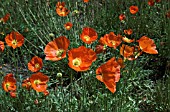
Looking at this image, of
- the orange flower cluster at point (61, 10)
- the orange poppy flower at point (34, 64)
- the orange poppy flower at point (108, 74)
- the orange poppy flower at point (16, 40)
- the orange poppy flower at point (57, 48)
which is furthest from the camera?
the orange flower cluster at point (61, 10)

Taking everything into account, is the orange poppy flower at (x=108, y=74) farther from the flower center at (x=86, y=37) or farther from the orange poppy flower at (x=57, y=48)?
the flower center at (x=86, y=37)

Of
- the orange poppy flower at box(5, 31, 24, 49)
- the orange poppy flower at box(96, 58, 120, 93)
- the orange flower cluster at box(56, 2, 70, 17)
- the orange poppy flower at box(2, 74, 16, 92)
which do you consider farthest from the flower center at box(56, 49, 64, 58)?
the orange flower cluster at box(56, 2, 70, 17)

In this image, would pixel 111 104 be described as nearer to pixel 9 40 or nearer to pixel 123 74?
pixel 123 74

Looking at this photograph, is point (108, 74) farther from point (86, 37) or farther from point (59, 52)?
point (86, 37)

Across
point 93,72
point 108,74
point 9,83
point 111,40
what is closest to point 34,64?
point 9,83

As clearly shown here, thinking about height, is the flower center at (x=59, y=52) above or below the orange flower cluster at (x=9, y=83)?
above

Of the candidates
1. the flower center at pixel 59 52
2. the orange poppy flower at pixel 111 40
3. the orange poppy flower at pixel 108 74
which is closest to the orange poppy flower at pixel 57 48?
the flower center at pixel 59 52

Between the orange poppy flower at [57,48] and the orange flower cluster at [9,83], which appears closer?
the orange poppy flower at [57,48]

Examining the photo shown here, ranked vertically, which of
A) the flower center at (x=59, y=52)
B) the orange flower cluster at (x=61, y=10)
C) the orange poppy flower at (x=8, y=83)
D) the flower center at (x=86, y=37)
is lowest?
the orange poppy flower at (x=8, y=83)

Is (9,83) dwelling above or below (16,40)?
below

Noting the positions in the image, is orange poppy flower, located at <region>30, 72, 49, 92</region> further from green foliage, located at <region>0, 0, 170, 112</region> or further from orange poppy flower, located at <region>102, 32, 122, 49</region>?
orange poppy flower, located at <region>102, 32, 122, 49</region>
